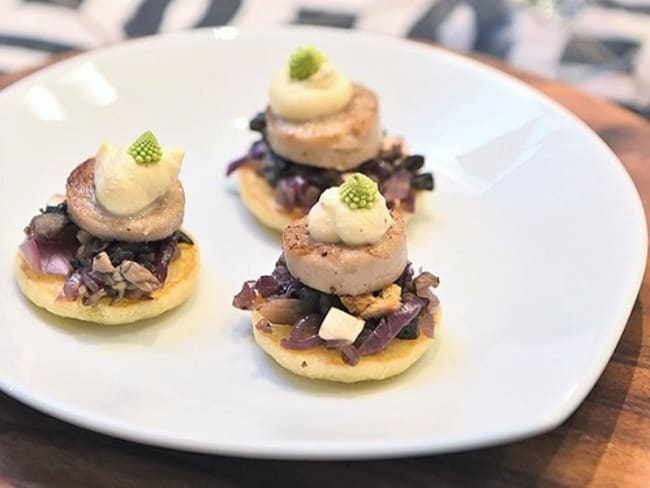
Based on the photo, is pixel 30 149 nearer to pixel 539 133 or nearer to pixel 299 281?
pixel 299 281

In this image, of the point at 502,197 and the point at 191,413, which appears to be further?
the point at 502,197

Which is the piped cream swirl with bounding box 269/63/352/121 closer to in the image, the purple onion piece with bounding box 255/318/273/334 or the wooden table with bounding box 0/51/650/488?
the purple onion piece with bounding box 255/318/273/334

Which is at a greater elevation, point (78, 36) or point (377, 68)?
point (377, 68)

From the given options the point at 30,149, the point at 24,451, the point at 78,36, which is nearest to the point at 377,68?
the point at 30,149

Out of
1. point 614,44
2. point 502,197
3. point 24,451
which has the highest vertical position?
point 24,451

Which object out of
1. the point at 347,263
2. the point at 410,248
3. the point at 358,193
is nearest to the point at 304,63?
the point at 410,248

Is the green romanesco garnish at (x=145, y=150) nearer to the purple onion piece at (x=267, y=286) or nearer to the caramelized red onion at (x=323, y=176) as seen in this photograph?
the purple onion piece at (x=267, y=286)

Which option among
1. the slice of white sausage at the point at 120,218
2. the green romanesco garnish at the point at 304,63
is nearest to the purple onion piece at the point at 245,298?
the slice of white sausage at the point at 120,218
